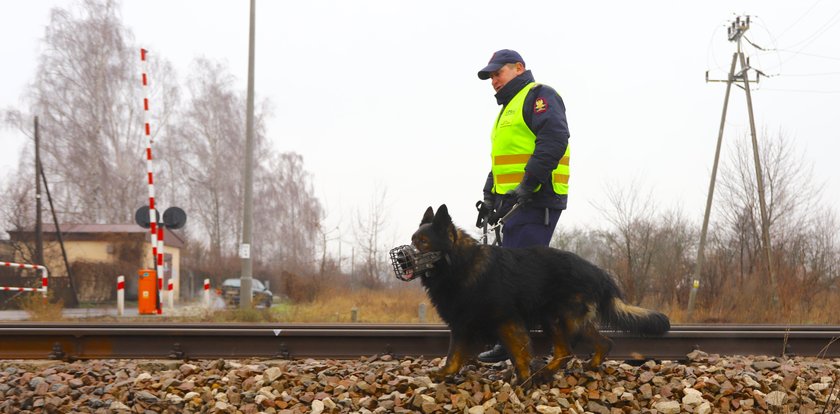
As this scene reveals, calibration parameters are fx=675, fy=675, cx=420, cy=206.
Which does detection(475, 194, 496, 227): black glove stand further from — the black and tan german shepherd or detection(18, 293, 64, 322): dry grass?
detection(18, 293, 64, 322): dry grass

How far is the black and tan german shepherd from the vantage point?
4219mm

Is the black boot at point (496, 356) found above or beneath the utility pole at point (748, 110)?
beneath

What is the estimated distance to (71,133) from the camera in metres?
35.1

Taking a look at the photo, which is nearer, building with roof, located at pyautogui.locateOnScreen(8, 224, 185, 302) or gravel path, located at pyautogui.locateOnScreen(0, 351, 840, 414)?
gravel path, located at pyautogui.locateOnScreen(0, 351, 840, 414)

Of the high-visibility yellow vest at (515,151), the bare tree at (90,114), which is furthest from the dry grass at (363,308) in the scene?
the bare tree at (90,114)

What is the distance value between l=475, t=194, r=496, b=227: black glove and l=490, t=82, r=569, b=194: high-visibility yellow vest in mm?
217

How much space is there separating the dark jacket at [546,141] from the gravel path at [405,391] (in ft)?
4.06

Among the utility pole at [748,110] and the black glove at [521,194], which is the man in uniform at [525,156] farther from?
the utility pole at [748,110]

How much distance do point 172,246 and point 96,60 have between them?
11824 mm

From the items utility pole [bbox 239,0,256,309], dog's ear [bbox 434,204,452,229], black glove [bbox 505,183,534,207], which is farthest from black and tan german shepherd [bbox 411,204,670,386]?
utility pole [bbox 239,0,256,309]

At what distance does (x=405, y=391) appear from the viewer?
4.19 meters

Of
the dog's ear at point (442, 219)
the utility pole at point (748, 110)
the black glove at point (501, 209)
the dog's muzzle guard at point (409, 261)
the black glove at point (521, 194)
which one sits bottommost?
the dog's muzzle guard at point (409, 261)

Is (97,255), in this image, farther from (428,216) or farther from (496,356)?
(428,216)

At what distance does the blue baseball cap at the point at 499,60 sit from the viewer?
5148 mm
